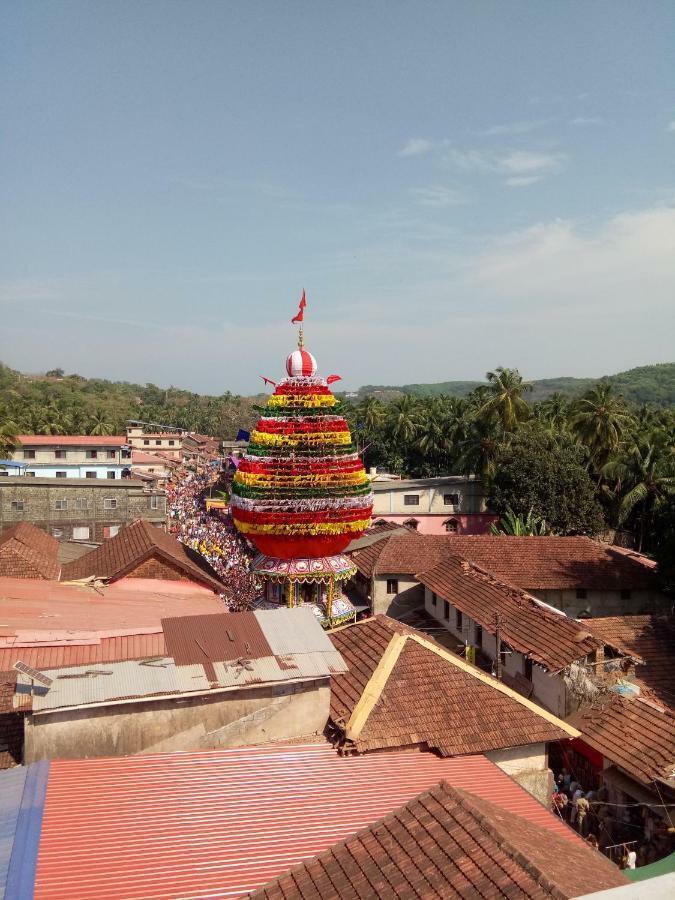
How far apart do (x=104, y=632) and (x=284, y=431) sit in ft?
29.1

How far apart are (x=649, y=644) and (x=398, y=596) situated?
9.51m

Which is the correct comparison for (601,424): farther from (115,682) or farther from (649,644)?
(115,682)

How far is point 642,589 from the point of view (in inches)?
998

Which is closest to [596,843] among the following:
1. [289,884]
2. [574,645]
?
[574,645]

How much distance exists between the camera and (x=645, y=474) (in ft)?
114

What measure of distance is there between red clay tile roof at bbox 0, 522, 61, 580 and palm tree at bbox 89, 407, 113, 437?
46.7 meters

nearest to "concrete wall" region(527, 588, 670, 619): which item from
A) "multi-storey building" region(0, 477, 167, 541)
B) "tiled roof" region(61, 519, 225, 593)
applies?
"tiled roof" region(61, 519, 225, 593)

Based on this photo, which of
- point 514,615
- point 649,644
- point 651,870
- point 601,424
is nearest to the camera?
point 651,870

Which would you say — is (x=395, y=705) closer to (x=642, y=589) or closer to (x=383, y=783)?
(x=383, y=783)

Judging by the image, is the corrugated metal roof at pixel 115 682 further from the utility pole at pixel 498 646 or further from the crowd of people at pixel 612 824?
the utility pole at pixel 498 646

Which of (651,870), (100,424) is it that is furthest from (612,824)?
(100,424)

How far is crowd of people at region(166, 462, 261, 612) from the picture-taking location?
965 inches

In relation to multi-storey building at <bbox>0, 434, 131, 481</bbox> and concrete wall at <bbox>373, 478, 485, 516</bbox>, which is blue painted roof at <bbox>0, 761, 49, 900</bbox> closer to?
concrete wall at <bbox>373, 478, 485, 516</bbox>

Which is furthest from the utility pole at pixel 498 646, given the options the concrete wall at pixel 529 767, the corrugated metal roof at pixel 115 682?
the corrugated metal roof at pixel 115 682
